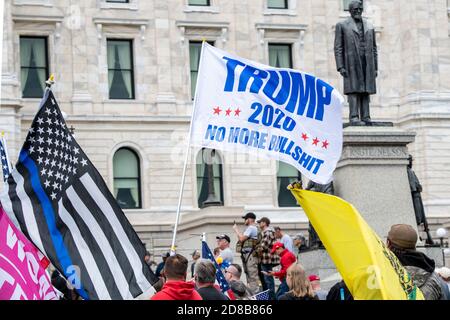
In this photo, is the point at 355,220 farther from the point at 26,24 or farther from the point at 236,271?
the point at 26,24

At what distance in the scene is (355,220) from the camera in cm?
719

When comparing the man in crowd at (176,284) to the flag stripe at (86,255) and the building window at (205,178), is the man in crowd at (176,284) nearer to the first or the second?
the flag stripe at (86,255)

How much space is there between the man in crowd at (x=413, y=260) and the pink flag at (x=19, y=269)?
2.36 meters

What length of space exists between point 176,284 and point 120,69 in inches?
1437

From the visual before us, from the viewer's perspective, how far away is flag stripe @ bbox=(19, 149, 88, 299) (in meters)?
9.15

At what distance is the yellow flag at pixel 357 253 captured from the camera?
693 centimetres

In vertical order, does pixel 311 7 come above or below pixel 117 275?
above

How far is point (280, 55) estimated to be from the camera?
46000mm

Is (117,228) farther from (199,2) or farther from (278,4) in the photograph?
(278,4)

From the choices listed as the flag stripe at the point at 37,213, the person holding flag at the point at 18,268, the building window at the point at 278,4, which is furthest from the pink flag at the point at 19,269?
the building window at the point at 278,4

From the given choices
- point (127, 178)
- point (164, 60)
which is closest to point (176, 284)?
point (127, 178)

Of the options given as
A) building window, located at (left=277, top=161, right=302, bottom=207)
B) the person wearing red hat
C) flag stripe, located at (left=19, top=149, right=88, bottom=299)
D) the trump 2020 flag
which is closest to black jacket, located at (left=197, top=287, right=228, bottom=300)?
flag stripe, located at (left=19, top=149, right=88, bottom=299)
